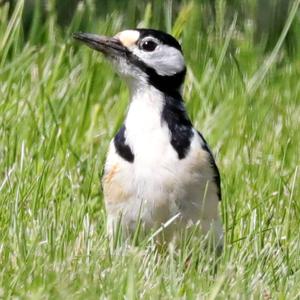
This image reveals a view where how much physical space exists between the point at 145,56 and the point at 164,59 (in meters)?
0.08

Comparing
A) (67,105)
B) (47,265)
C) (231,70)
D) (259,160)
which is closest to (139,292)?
(47,265)

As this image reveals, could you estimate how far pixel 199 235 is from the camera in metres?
5.04

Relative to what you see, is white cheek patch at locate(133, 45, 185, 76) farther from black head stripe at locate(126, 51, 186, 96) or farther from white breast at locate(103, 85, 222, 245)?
white breast at locate(103, 85, 222, 245)

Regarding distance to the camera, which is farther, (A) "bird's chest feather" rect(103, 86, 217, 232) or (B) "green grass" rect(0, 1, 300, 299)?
(A) "bird's chest feather" rect(103, 86, 217, 232)

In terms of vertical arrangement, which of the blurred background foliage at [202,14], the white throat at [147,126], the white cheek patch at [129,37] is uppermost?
the white cheek patch at [129,37]

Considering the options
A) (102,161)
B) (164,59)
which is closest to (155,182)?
(164,59)

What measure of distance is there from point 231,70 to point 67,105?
0.89m

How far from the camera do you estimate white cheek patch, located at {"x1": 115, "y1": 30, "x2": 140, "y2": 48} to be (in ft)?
17.6

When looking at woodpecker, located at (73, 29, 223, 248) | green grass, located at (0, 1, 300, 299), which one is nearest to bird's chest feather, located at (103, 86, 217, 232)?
woodpecker, located at (73, 29, 223, 248)

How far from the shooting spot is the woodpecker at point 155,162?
197 inches

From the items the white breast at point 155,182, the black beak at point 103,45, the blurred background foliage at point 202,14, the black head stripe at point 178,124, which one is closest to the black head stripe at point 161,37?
the black beak at point 103,45

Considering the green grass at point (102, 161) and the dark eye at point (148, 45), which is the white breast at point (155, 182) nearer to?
the green grass at point (102, 161)

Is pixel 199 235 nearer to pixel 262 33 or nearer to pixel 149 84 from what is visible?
Result: pixel 149 84

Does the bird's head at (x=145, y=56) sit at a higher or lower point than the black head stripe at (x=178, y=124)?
higher
